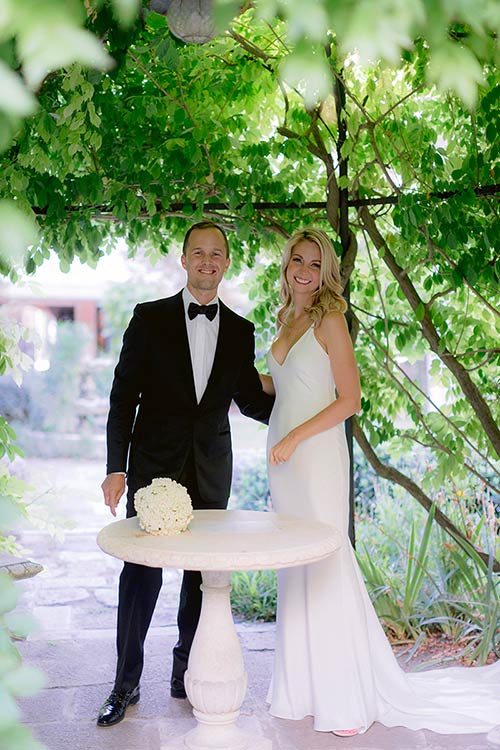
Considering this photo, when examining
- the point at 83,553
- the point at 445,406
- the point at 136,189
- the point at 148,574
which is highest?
the point at 136,189

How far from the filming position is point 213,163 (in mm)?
3879

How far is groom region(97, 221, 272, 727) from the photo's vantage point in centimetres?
329

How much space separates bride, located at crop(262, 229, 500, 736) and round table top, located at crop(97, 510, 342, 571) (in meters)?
0.37

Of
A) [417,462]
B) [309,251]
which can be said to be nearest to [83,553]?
[417,462]

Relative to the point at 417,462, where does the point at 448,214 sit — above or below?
above

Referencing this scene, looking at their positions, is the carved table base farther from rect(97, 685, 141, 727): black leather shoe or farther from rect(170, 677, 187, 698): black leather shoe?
rect(170, 677, 187, 698): black leather shoe

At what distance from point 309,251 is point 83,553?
4.31 metres

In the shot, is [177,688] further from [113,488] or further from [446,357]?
[446,357]

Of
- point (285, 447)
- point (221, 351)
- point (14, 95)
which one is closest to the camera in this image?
point (14, 95)

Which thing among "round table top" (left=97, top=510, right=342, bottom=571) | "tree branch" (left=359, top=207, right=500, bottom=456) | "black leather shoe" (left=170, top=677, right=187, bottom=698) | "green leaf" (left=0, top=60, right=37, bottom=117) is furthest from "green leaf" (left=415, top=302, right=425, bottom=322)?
"green leaf" (left=0, top=60, right=37, bottom=117)

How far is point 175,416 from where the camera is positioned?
10.9ft

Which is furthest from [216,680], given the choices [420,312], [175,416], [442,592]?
[420,312]

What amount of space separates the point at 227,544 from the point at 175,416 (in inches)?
37.7

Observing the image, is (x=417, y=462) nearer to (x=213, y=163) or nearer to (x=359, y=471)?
(x=359, y=471)
